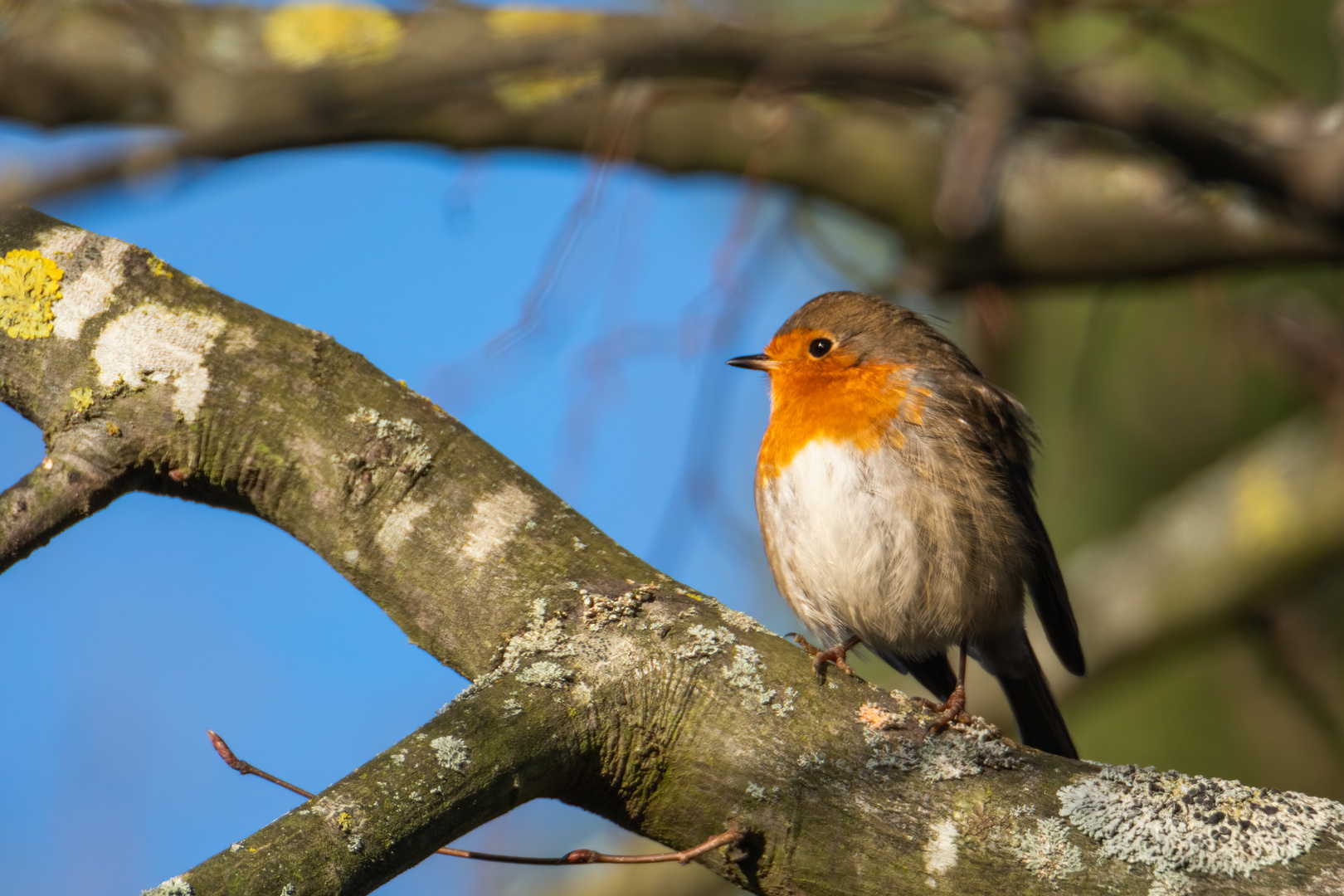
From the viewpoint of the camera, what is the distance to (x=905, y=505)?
2930 millimetres

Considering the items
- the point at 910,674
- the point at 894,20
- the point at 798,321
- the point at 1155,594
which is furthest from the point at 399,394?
the point at 1155,594

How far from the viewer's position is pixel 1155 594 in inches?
177

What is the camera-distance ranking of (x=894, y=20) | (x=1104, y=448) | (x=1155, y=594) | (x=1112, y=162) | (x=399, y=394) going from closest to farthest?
(x=399, y=394), (x=894, y=20), (x=1112, y=162), (x=1155, y=594), (x=1104, y=448)

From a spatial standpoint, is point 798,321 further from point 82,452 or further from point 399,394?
point 82,452

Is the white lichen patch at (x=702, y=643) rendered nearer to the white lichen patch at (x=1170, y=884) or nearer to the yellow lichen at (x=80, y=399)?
the white lichen patch at (x=1170, y=884)

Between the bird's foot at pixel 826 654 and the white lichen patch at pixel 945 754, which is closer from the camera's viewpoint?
the white lichen patch at pixel 945 754

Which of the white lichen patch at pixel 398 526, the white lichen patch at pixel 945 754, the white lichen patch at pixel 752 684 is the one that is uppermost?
the white lichen patch at pixel 398 526

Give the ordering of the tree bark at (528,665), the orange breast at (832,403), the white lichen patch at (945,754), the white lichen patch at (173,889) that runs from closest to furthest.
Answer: the white lichen patch at (173,889), the tree bark at (528,665), the white lichen patch at (945,754), the orange breast at (832,403)

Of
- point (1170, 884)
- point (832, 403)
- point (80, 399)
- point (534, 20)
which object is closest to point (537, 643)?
point (80, 399)

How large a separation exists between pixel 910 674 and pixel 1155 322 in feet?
10.4

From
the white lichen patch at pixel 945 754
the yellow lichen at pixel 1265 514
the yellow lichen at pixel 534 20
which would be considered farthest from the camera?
the yellow lichen at pixel 1265 514

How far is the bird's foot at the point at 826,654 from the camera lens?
1.94 meters

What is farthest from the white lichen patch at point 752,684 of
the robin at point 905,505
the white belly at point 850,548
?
the white belly at point 850,548

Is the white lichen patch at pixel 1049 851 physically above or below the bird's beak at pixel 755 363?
below
